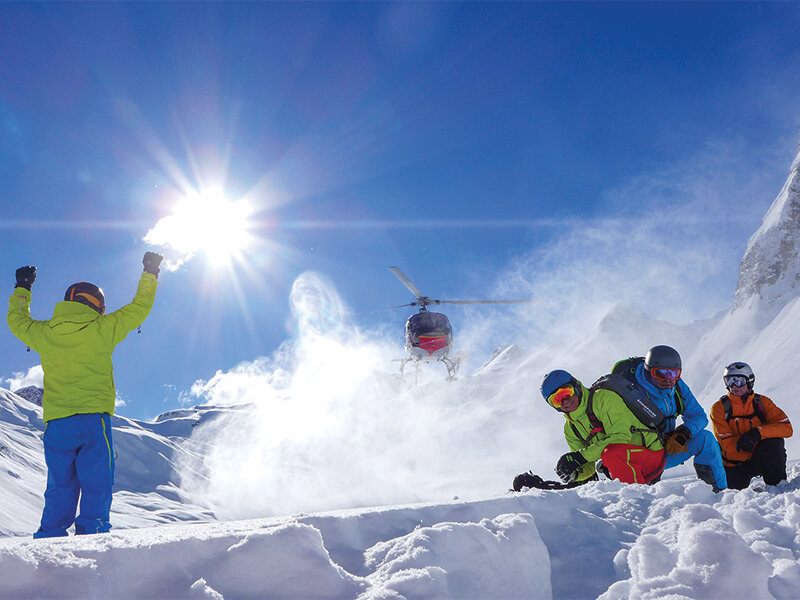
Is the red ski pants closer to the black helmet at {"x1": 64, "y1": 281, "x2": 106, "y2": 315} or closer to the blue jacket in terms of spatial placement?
the blue jacket

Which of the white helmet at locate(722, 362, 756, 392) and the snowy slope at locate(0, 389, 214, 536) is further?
the snowy slope at locate(0, 389, 214, 536)

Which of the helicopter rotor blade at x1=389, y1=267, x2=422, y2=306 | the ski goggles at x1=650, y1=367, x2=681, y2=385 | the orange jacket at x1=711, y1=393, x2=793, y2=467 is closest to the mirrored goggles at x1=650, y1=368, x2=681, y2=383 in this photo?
the ski goggles at x1=650, y1=367, x2=681, y2=385

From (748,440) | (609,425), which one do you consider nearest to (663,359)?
(609,425)

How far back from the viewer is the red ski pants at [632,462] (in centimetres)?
511

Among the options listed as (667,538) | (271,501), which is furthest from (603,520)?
(271,501)

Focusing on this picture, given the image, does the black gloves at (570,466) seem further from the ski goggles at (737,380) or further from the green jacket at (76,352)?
the green jacket at (76,352)

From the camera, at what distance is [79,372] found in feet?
14.2

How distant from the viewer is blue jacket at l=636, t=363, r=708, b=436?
562cm

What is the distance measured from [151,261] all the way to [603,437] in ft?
16.2

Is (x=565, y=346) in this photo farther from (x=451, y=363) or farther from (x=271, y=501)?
(x=451, y=363)

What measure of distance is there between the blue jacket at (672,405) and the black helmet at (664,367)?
0.33 ft

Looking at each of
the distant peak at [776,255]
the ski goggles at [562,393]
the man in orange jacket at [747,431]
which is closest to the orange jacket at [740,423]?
the man in orange jacket at [747,431]

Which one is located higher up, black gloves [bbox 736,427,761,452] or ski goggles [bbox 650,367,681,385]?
ski goggles [bbox 650,367,681,385]

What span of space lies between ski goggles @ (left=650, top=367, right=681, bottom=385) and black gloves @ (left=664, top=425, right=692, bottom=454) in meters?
0.50
